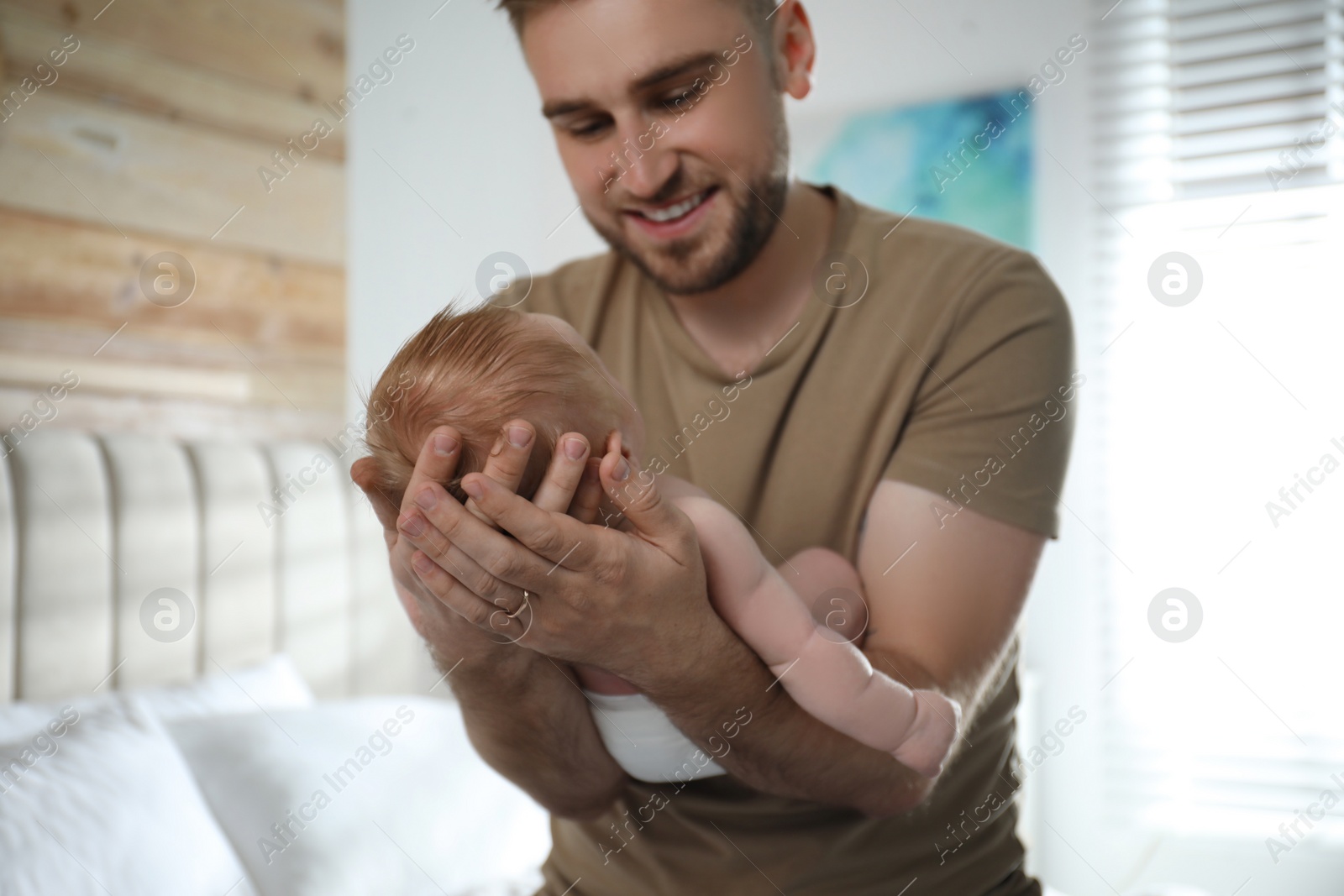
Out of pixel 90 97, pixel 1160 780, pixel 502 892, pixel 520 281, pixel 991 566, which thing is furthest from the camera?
pixel 1160 780

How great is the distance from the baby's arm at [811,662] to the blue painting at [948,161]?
2.16 metres

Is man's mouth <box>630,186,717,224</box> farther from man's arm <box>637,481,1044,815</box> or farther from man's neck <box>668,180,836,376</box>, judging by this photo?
man's arm <box>637,481,1044,815</box>

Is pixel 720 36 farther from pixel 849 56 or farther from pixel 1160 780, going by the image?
pixel 1160 780

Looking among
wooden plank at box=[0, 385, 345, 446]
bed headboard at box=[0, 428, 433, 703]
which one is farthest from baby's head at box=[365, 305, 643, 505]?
wooden plank at box=[0, 385, 345, 446]

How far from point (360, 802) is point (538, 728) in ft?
3.00

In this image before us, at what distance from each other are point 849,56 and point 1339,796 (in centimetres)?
237

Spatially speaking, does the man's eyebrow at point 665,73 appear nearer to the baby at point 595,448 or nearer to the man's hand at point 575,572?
the baby at point 595,448

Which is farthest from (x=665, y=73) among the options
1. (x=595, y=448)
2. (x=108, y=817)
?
(x=108, y=817)

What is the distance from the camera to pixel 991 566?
103 centimetres

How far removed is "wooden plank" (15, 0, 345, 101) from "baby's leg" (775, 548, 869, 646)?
77.1 inches

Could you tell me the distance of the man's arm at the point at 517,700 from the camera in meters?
0.92

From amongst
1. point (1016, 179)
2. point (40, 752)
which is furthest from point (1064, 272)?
point (40, 752)

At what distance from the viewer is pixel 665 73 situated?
3.61ft

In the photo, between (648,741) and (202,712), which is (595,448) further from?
(202,712)
